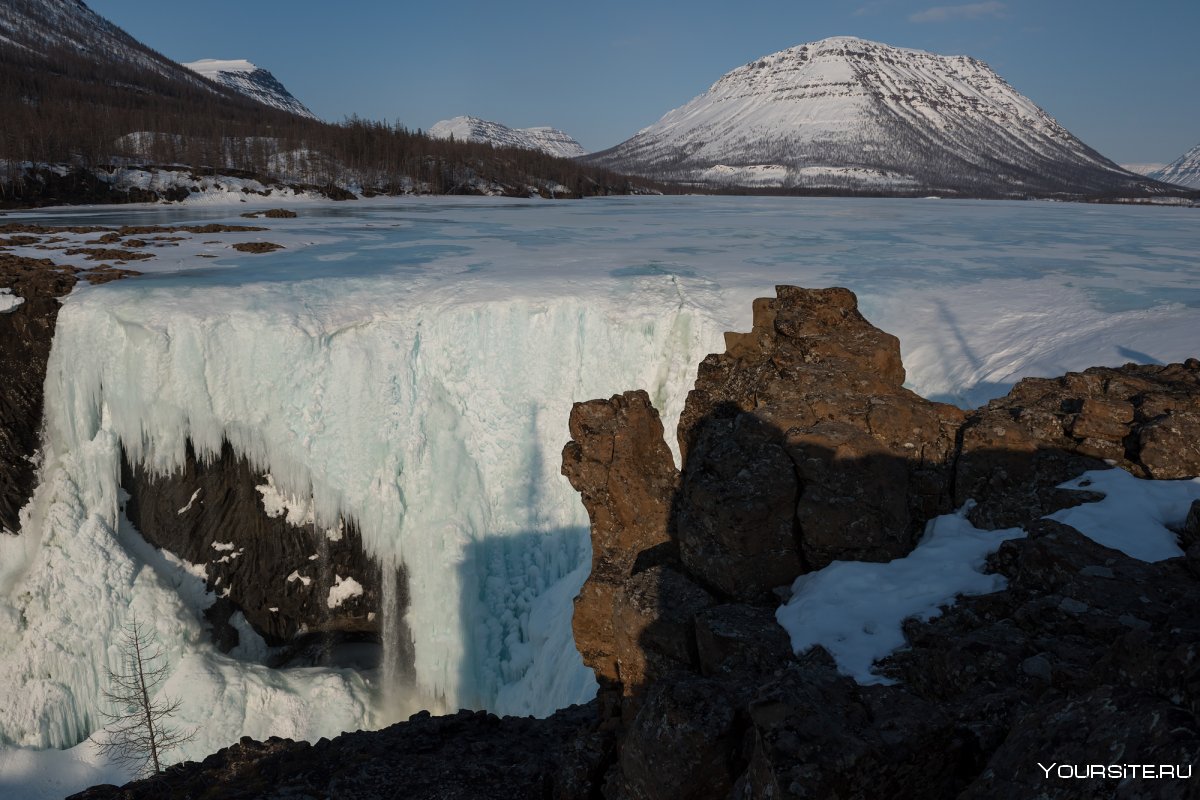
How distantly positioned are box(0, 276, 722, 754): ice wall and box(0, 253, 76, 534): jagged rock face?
0.91 ft

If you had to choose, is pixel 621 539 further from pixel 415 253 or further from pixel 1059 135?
pixel 1059 135

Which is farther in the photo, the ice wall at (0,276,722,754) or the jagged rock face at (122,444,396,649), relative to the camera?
the jagged rock face at (122,444,396,649)

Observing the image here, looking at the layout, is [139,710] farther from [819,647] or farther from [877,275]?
[877,275]

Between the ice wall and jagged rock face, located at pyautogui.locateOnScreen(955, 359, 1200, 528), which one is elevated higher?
jagged rock face, located at pyautogui.locateOnScreen(955, 359, 1200, 528)

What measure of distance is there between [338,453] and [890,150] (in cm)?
17375

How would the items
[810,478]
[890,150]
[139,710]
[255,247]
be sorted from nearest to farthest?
[810,478], [139,710], [255,247], [890,150]

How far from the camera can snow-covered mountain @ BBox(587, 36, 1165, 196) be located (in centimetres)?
13650

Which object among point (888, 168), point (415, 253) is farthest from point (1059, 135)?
point (415, 253)

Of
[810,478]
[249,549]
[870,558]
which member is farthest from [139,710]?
[870,558]

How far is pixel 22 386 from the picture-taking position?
40.3ft

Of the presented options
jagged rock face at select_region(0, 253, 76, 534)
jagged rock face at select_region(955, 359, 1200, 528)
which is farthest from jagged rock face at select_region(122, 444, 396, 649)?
jagged rock face at select_region(955, 359, 1200, 528)

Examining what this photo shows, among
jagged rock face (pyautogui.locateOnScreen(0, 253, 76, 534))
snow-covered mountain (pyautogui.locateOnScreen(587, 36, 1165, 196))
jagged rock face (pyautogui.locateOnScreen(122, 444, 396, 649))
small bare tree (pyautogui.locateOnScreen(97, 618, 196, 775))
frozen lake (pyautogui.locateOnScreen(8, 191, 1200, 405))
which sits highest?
snow-covered mountain (pyautogui.locateOnScreen(587, 36, 1165, 196))

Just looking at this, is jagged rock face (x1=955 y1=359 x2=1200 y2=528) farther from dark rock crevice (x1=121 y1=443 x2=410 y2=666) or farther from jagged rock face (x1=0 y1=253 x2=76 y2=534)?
jagged rock face (x1=0 y1=253 x2=76 y2=534)

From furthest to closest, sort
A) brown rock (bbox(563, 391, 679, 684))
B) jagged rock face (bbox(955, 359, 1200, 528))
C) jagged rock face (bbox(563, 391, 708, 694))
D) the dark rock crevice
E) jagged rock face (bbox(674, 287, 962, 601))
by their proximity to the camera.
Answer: the dark rock crevice < brown rock (bbox(563, 391, 679, 684)) < jagged rock face (bbox(563, 391, 708, 694)) < jagged rock face (bbox(674, 287, 962, 601)) < jagged rock face (bbox(955, 359, 1200, 528))
